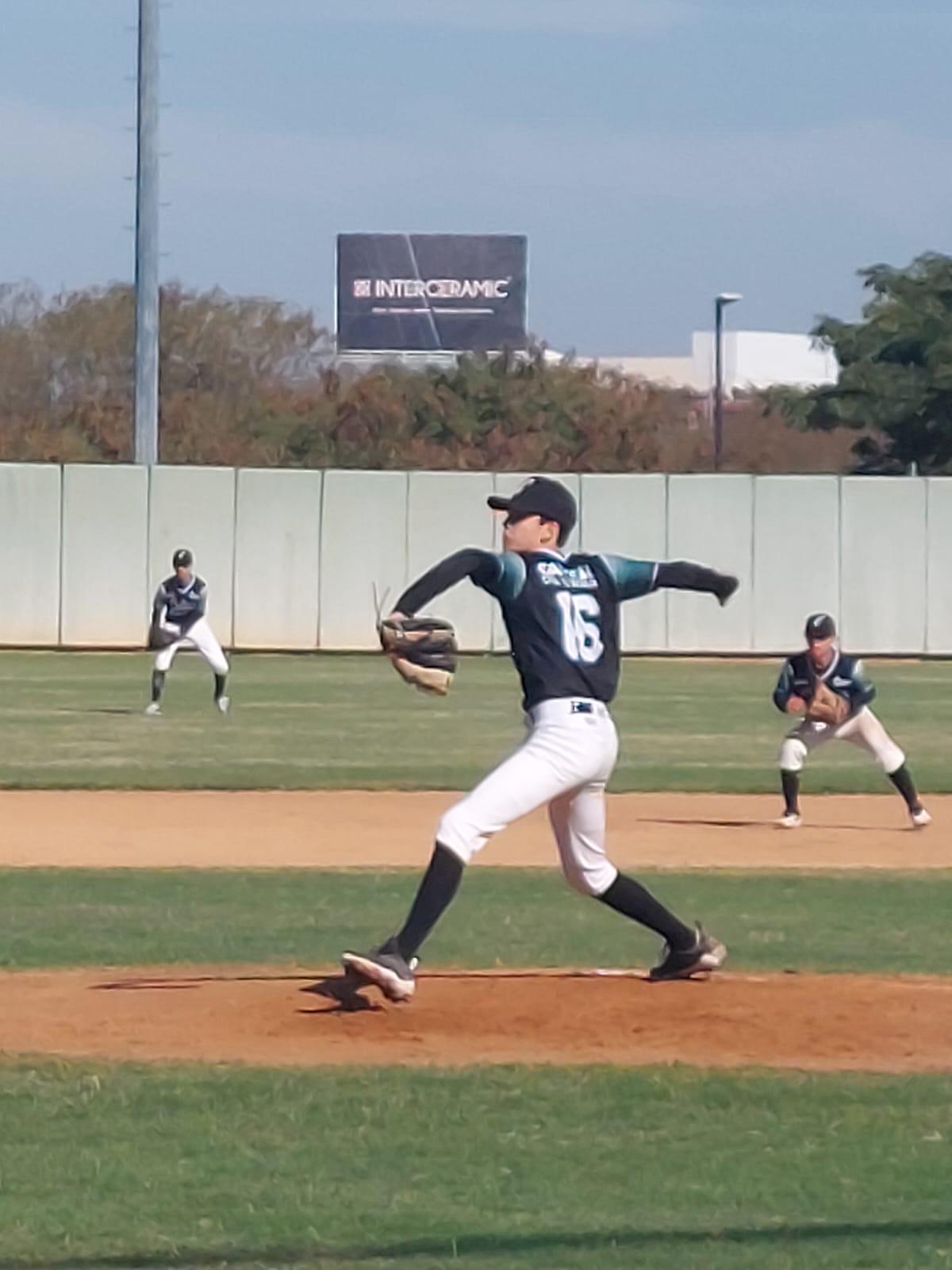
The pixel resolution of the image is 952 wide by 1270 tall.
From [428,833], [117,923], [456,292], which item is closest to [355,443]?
[456,292]

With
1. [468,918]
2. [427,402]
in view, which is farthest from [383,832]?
[427,402]

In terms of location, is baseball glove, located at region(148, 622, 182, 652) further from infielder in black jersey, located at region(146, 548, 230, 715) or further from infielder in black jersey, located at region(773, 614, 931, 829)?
infielder in black jersey, located at region(773, 614, 931, 829)

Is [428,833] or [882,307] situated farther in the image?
[882,307]

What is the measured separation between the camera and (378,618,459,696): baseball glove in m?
7.84

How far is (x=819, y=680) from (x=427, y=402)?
4532cm

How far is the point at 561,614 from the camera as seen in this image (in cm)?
781

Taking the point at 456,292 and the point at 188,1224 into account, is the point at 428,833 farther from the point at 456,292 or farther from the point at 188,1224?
the point at 456,292

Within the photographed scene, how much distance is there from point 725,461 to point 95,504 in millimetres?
29556

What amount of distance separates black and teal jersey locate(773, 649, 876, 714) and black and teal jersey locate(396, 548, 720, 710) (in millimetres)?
6832

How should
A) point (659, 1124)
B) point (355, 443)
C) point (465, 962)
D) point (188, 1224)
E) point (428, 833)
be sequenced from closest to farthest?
point (188, 1224) → point (659, 1124) → point (465, 962) → point (428, 833) → point (355, 443)

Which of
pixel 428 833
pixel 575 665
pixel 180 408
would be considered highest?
pixel 180 408

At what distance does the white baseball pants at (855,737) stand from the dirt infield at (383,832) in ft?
1.68

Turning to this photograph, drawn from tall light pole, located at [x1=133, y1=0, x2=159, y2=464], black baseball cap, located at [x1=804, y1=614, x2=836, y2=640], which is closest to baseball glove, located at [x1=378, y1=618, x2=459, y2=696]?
black baseball cap, located at [x1=804, y1=614, x2=836, y2=640]

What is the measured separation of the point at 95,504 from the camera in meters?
37.2
